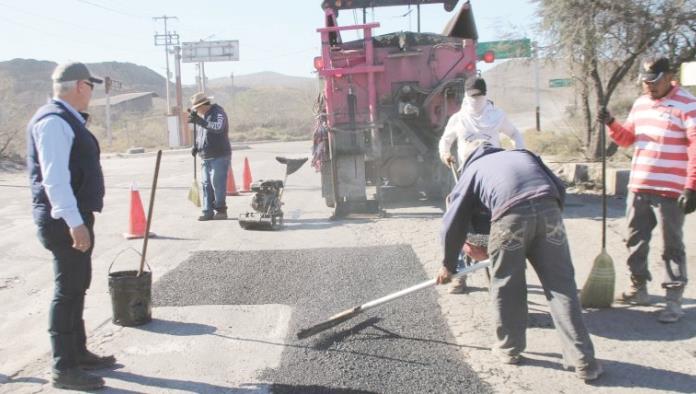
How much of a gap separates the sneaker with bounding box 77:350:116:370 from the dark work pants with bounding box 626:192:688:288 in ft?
12.6

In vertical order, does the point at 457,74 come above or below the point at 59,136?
above

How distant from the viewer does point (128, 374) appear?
4055 millimetres

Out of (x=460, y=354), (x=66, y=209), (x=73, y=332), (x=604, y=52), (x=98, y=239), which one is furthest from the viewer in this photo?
(x=604, y=52)

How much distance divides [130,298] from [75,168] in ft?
4.51

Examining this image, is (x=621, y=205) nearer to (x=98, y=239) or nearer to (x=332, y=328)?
(x=332, y=328)

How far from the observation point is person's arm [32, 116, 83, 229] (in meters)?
3.61

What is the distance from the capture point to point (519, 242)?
3785mm

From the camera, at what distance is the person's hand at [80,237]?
3635mm

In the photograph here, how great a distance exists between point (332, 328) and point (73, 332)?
5.64ft

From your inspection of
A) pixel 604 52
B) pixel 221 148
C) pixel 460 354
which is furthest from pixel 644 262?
pixel 604 52

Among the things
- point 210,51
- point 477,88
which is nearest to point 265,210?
point 477,88

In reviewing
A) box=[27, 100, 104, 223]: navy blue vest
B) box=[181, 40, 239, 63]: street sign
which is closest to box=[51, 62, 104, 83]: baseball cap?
box=[27, 100, 104, 223]: navy blue vest

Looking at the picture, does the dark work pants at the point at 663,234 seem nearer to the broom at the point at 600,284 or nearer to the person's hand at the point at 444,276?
the broom at the point at 600,284

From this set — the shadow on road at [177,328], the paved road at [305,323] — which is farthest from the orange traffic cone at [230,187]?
the shadow on road at [177,328]
